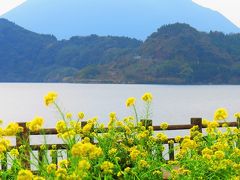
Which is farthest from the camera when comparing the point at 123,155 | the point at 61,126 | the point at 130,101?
the point at 123,155

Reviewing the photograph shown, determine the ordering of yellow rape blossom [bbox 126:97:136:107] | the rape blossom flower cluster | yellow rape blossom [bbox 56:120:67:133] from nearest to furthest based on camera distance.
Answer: the rape blossom flower cluster → yellow rape blossom [bbox 56:120:67:133] → yellow rape blossom [bbox 126:97:136:107]

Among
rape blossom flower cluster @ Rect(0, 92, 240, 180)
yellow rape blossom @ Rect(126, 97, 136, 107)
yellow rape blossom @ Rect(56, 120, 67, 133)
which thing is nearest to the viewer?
rape blossom flower cluster @ Rect(0, 92, 240, 180)

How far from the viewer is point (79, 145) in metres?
4.25

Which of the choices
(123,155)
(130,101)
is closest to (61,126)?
(130,101)

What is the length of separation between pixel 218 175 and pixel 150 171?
2.49ft

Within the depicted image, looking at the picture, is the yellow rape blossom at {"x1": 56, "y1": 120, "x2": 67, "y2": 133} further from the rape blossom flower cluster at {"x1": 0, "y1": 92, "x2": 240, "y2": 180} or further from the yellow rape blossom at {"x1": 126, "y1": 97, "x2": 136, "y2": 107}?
the yellow rape blossom at {"x1": 126, "y1": 97, "x2": 136, "y2": 107}

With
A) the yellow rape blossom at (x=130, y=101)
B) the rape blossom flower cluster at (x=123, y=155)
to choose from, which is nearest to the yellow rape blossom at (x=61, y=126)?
the rape blossom flower cluster at (x=123, y=155)

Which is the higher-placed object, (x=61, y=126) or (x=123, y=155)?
(x=61, y=126)

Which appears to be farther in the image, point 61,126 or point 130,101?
point 130,101

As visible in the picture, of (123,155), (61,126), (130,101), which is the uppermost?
(130,101)

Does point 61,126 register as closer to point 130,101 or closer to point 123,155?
point 130,101

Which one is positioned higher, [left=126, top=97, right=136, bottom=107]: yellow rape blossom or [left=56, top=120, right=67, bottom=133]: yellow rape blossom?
[left=126, top=97, right=136, bottom=107]: yellow rape blossom

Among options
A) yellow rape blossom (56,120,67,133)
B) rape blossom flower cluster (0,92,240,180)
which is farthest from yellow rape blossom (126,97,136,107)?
yellow rape blossom (56,120,67,133)

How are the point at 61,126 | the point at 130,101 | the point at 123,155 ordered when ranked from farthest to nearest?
the point at 123,155 → the point at 130,101 → the point at 61,126
